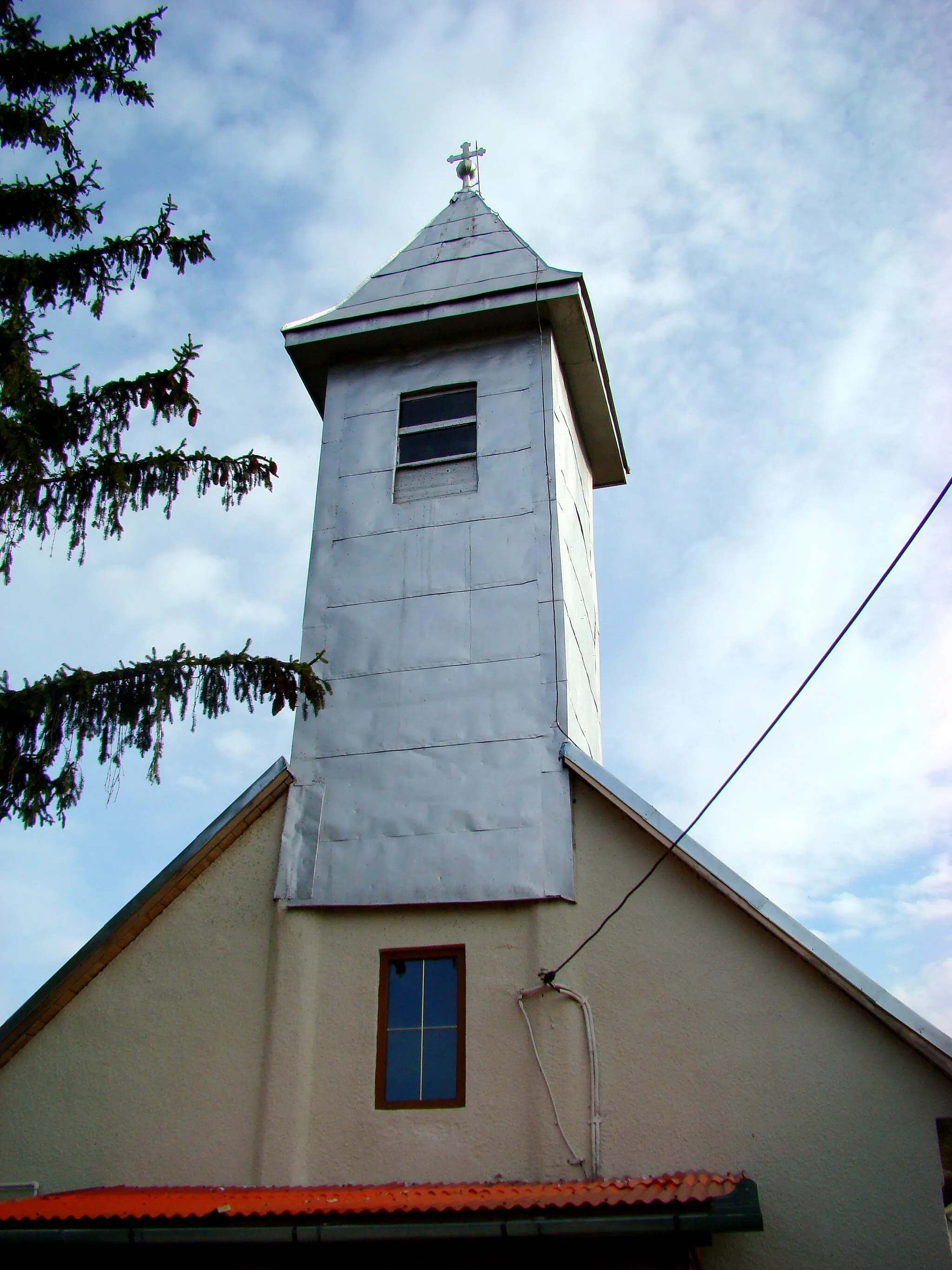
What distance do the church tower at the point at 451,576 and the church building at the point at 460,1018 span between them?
4 centimetres

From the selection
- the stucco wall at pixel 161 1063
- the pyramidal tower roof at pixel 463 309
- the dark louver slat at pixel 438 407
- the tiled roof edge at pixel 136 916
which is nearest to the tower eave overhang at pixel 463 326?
the pyramidal tower roof at pixel 463 309

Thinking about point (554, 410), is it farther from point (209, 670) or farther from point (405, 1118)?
point (405, 1118)

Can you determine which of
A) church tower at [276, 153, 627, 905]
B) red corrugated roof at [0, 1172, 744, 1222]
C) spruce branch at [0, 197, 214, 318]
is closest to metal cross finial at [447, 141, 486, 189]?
church tower at [276, 153, 627, 905]

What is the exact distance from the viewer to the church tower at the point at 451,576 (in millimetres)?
9258

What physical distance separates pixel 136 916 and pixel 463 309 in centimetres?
710

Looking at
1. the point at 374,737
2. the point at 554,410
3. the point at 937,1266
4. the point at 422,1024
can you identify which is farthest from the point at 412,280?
the point at 937,1266

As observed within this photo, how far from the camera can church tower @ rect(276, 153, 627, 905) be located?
30.4 feet

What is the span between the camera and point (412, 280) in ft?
41.8

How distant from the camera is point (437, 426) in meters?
11.8

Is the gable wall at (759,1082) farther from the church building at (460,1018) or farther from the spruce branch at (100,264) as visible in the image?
the spruce branch at (100,264)

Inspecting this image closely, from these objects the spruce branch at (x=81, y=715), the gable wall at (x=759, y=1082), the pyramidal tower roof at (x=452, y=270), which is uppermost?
the pyramidal tower roof at (x=452, y=270)

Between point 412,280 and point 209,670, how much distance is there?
6398 mm

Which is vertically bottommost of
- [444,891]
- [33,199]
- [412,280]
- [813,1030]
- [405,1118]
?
[405,1118]

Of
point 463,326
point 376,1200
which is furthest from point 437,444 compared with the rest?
point 376,1200
